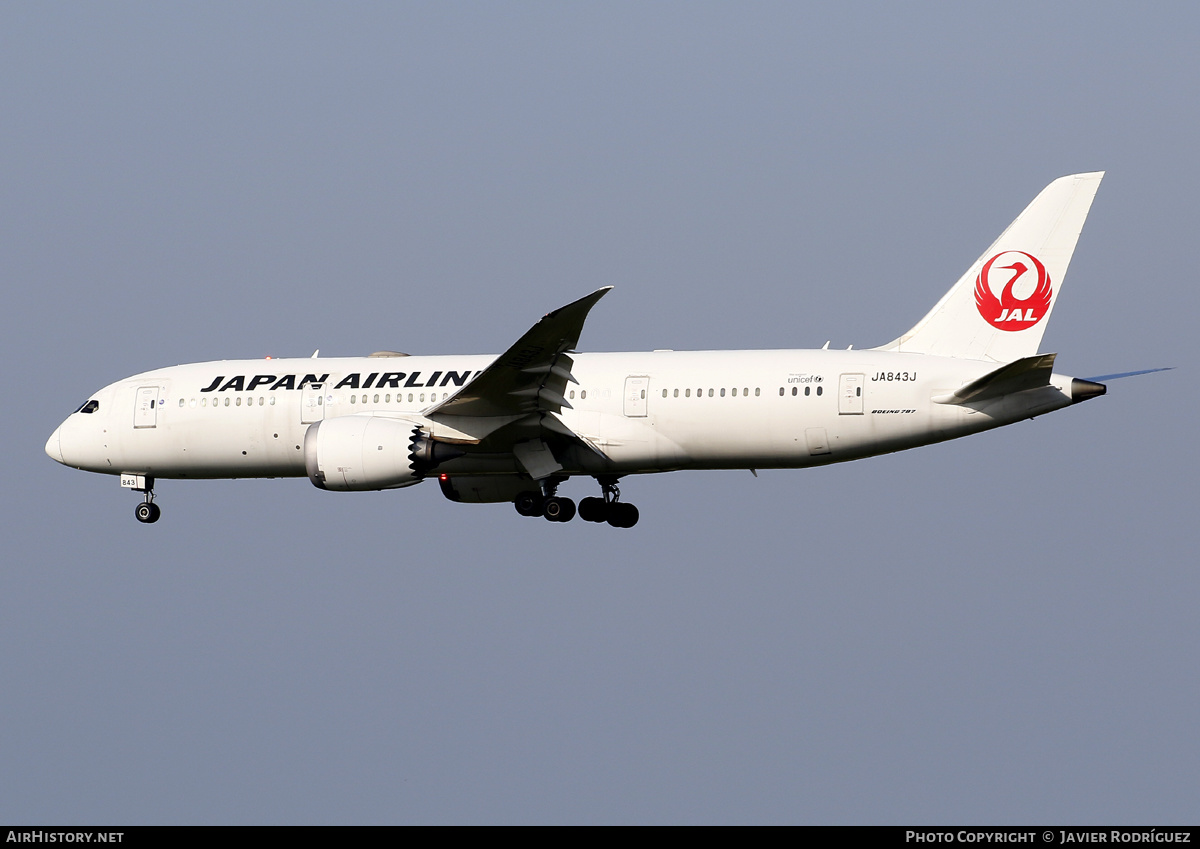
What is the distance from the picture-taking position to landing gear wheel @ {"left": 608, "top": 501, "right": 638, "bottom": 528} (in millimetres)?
33062

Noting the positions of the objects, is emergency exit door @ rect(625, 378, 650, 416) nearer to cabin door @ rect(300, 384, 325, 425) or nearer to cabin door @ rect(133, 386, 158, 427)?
cabin door @ rect(300, 384, 325, 425)

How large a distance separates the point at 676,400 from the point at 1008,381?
20.5 ft

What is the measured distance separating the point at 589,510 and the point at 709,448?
4.36m

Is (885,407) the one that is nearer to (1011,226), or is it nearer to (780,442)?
(780,442)

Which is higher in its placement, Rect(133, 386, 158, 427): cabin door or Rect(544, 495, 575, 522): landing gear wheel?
Rect(133, 386, 158, 427): cabin door

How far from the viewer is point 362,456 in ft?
95.9

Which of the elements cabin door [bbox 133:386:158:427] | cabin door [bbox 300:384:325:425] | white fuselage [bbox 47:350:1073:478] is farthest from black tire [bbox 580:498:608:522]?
cabin door [bbox 133:386:158:427]

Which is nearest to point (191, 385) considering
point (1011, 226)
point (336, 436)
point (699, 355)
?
point (336, 436)

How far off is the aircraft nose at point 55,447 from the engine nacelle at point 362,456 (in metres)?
7.91

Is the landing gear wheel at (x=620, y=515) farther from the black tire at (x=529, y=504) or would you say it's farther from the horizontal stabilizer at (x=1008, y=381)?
the horizontal stabilizer at (x=1008, y=381)

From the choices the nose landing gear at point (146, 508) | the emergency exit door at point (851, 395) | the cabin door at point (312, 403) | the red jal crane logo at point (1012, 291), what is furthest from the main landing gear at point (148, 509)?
the red jal crane logo at point (1012, 291)

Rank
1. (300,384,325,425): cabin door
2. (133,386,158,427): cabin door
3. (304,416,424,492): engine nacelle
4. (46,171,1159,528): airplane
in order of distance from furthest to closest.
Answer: (133,386,158,427): cabin door
(300,384,325,425): cabin door
(304,416,424,492): engine nacelle
(46,171,1159,528): airplane

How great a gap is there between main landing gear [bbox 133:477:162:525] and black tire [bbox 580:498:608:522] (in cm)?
937

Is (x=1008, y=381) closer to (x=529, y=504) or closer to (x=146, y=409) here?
(x=529, y=504)
